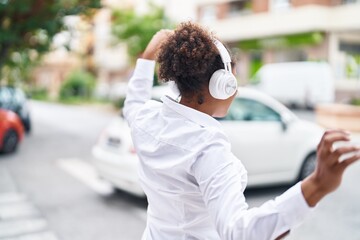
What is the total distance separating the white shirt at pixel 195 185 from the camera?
112 centimetres

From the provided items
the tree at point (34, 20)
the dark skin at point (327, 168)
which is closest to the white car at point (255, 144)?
the dark skin at point (327, 168)

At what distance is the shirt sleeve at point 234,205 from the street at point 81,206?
9.60 ft

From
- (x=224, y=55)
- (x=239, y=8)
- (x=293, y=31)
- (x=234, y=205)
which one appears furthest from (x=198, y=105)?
(x=239, y=8)

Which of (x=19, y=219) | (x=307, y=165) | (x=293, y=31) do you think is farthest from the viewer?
(x=293, y=31)

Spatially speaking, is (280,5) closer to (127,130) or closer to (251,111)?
(251,111)

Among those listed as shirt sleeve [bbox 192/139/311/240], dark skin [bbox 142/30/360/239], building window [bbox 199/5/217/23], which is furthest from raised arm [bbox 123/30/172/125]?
building window [bbox 199/5/217/23]

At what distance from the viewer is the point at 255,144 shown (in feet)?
20.5

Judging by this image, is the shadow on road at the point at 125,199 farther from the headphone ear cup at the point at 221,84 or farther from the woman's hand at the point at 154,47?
the headphone ear cup at the point at 221,84

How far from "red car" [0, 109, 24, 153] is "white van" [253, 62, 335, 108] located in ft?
53.0

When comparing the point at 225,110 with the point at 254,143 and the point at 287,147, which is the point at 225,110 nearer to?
the point at 254,143

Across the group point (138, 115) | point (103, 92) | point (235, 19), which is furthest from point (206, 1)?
point (138, 115)

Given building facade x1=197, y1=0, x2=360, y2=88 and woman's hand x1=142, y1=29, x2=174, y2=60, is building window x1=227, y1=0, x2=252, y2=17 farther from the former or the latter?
woman's hand x1=142, y1=29, x2=174, y2=60

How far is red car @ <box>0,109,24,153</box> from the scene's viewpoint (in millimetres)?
10266

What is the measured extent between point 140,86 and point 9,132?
9288mm
